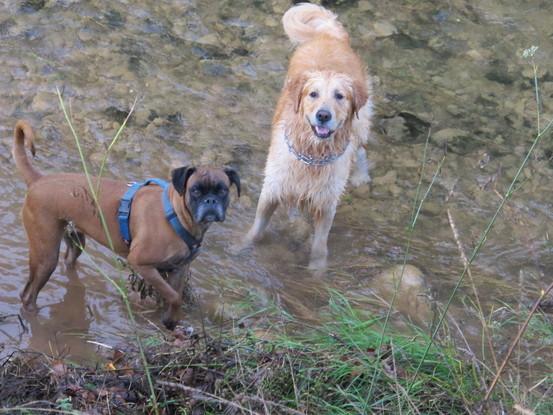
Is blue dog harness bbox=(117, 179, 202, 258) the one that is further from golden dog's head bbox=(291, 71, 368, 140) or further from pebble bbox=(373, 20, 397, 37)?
pebble bbox=(373, 20, 397, 37)

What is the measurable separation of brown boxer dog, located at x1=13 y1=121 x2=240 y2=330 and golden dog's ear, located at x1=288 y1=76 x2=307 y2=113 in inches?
55.0

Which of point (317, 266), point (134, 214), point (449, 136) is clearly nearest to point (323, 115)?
point (317, 266)

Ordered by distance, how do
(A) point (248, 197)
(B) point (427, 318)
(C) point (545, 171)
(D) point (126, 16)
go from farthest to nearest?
1. (D) point (126, 16)
2. (C) point (545, 171)
3. (A) point (248, 197)
4. (B) point (427, 318)

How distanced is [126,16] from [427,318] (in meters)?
5.40

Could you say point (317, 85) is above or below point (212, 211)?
above

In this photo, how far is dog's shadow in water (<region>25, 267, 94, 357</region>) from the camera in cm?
502

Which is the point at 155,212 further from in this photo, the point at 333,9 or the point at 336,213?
the point at 333,9

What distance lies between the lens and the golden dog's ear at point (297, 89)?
6.20 metres

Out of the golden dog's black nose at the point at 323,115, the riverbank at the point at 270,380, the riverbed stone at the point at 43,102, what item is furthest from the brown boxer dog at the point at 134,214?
the riverbed stone at the point at 43,102

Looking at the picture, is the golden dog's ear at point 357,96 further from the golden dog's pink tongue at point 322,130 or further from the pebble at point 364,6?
the pebble at point 364,6

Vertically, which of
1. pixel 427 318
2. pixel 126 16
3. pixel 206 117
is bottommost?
pixel 427 318

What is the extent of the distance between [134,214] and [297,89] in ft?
6.29

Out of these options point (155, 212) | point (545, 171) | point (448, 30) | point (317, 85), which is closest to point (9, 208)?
point (155, 212)

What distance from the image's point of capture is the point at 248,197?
7000mm
